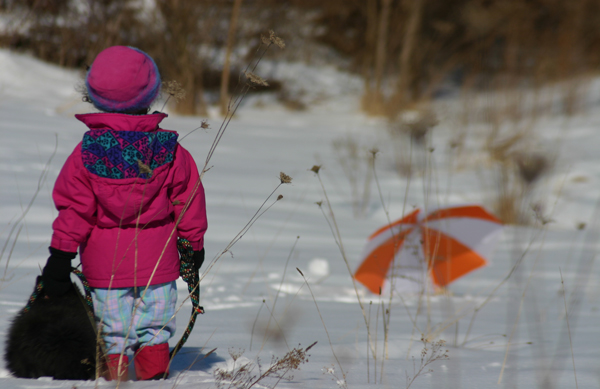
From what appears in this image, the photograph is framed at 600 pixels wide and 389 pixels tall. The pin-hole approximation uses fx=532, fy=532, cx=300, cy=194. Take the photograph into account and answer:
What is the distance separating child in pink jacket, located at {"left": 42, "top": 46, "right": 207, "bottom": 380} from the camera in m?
1.38

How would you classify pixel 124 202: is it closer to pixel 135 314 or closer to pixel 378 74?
pixel 135 314

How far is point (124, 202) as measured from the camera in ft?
4.59

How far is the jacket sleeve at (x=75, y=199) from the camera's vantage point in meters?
1.37

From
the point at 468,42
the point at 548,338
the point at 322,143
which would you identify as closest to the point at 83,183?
the point at 548,338

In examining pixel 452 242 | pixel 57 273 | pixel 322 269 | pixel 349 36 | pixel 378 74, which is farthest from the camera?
pixel 349 36

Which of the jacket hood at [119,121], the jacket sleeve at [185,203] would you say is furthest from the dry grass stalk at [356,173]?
the jacket hood at [119,121]

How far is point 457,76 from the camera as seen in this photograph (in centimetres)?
1536

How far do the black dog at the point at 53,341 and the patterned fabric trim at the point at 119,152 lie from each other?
346 mm

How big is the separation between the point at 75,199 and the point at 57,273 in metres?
0.19

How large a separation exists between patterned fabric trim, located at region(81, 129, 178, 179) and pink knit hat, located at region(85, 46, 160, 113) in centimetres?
8

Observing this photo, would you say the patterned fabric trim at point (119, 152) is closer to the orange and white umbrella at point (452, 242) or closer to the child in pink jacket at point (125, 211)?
the child in pink jacket at point (125, 211)

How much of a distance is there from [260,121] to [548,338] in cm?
679

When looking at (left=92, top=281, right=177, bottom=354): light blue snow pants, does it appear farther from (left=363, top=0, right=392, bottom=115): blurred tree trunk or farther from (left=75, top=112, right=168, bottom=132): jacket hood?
(left=363, top=0, right=392, bottom=115): blurred tree trunk

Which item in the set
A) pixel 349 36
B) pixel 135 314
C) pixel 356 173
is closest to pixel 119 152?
pixel 135 314
